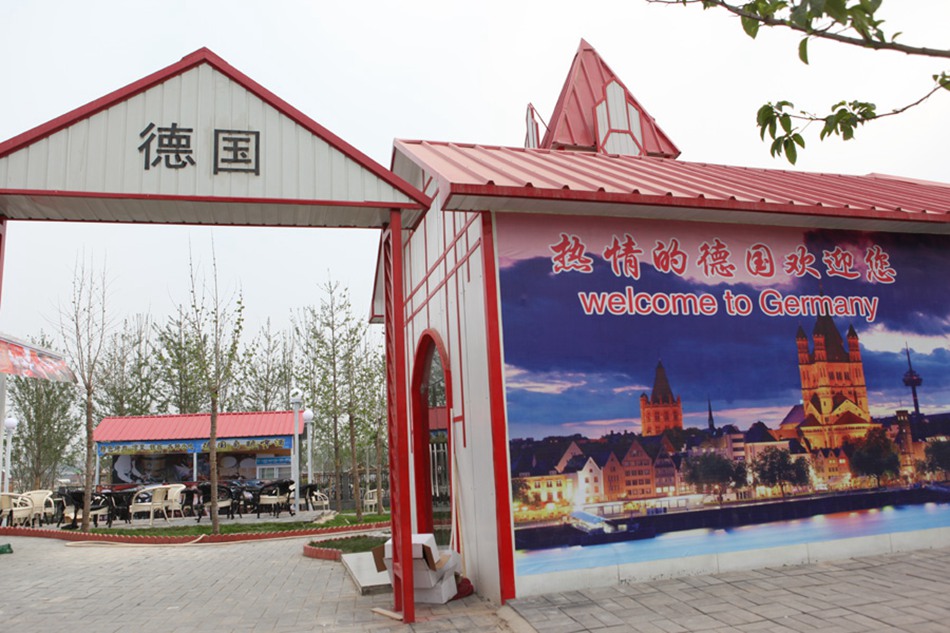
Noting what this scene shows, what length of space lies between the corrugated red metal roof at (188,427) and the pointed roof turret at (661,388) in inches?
773

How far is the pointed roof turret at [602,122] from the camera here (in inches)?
442

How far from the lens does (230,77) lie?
18.9ft

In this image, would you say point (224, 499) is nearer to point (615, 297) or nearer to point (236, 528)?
point (236, 528)

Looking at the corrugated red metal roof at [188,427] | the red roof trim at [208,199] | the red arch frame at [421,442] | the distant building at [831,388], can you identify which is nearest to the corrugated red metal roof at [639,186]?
the red roof trim at [208,199]

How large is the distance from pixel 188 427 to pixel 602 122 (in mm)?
19496

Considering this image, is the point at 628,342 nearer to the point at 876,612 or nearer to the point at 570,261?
the point at 570,261

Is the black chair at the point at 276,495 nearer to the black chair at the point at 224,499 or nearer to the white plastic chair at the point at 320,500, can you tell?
the black chair at the point at 224,499

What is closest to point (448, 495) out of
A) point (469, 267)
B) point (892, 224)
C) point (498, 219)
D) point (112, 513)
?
point (469, 267)

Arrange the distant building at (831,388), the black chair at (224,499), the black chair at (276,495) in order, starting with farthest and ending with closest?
the black chair at (276,495) → the black chair at (224,499) → the distant building at (831,388)

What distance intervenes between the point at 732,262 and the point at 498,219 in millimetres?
2531

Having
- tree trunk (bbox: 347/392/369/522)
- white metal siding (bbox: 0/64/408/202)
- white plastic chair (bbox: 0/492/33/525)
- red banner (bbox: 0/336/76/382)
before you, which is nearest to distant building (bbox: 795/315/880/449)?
white metal siding (bbox: 0/64/408/202)

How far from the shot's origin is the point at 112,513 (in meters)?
16.2

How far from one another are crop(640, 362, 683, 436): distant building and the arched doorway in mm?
2333

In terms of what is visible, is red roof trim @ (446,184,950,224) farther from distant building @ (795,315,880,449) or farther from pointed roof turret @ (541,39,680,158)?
pointed roof turret @ (541,39,680,158)
